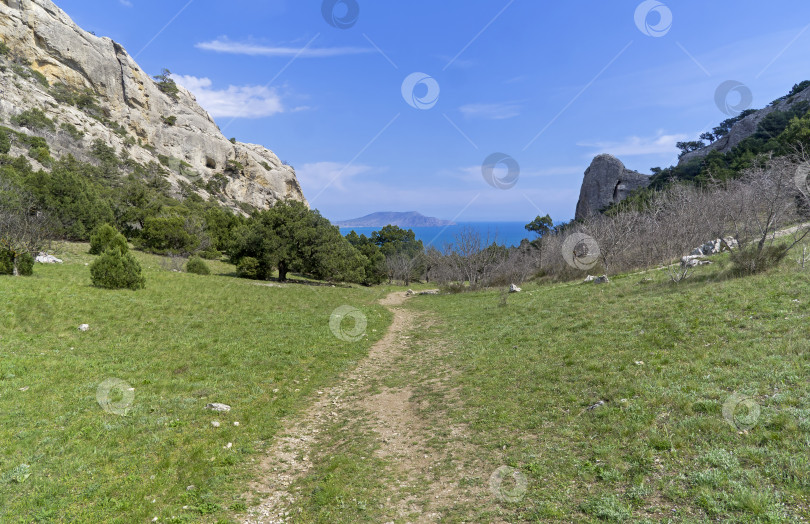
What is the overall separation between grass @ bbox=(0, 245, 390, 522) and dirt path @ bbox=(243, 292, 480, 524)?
51 centimetres

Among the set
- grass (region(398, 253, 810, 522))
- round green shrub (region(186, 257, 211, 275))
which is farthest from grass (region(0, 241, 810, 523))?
round green shrub (region(186, 257, 211, 275))

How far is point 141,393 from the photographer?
11.7 metres

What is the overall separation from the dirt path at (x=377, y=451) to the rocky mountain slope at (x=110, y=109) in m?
99.8

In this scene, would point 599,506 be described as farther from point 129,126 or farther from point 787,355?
point 129,126

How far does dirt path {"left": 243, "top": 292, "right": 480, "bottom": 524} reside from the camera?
7145 millimetres

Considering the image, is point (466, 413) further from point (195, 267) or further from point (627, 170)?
point (627, 170)

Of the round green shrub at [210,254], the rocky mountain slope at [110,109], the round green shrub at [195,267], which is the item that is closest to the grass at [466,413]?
the round green shrub at [195,267]

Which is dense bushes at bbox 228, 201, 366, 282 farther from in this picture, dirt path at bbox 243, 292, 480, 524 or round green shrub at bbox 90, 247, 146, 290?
dirt path at bbox 243, 292, 480, 524

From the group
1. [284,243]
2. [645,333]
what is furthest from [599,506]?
[284,243]

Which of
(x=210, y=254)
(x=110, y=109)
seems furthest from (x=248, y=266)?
(x=110, y=109)

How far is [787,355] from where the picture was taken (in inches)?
387

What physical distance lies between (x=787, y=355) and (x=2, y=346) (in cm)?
2547

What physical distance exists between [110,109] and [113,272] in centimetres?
12143

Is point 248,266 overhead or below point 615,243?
below
